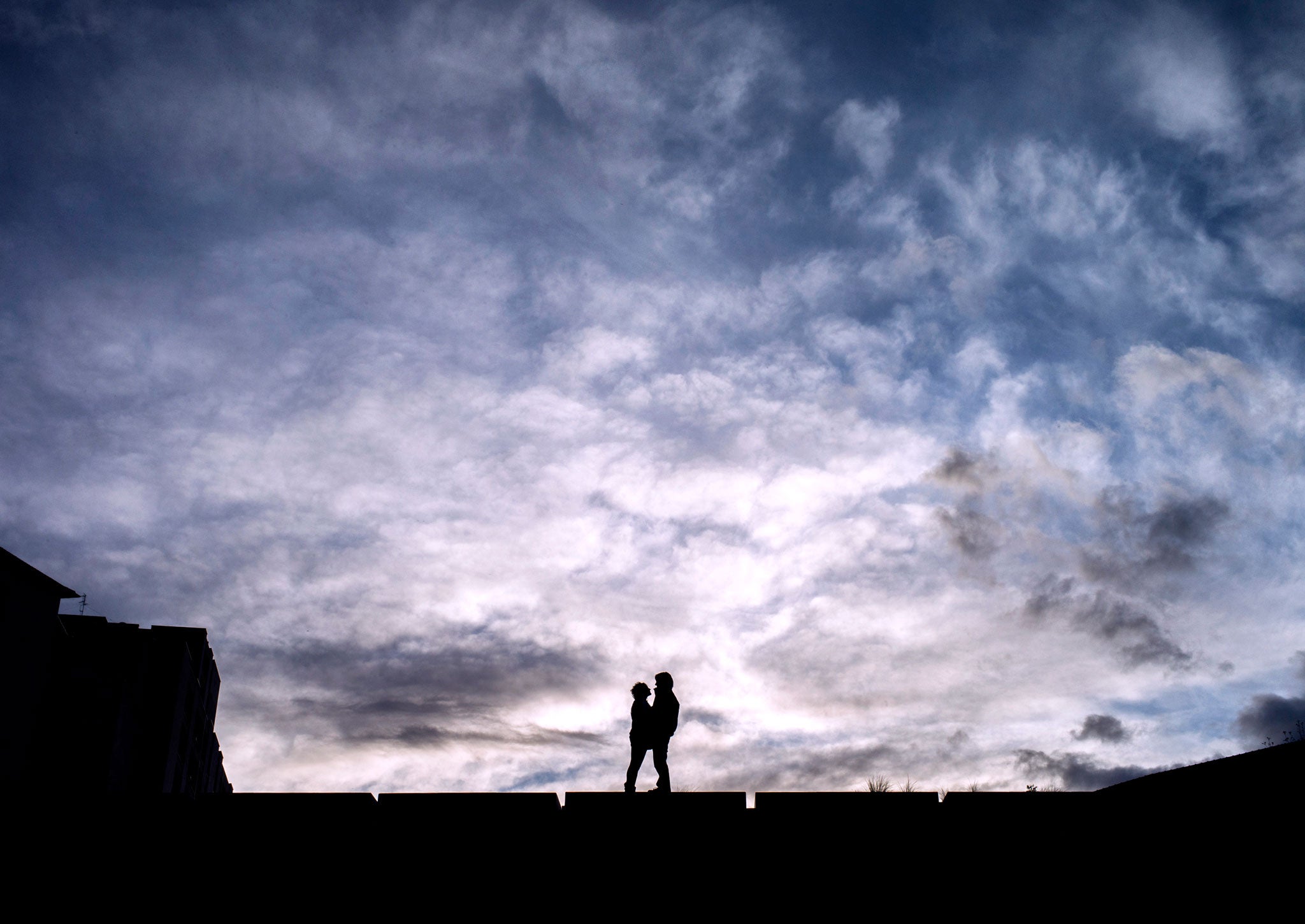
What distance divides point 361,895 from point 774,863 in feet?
10.3

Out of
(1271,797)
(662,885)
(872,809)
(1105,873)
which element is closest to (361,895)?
(662,885)

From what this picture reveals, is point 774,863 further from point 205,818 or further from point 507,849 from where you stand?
point 205,818

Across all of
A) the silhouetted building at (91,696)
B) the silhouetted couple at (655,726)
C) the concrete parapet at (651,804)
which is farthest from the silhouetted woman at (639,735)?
the silhouetted building at (91,696)

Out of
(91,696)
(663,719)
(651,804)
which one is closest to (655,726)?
(663,719)

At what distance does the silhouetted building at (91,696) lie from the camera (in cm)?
2353

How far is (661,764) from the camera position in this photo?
36.0 ft

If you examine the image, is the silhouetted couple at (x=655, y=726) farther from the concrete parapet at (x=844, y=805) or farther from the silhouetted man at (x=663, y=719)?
the concrete parapet at (x=844, y=805)

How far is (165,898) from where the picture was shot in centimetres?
596

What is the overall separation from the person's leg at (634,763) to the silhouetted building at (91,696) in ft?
65.2

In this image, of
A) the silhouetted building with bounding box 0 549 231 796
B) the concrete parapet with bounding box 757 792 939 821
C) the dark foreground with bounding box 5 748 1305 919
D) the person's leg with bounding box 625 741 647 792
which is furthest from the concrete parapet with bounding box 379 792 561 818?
the silhouetted building with bounding box 0 549 231 796

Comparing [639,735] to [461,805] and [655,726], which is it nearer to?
[655,726]

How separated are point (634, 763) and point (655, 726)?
548 millimetres

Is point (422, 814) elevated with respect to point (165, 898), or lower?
elevated

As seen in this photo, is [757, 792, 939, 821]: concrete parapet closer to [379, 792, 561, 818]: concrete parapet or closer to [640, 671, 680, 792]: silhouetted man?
[379, 792, 561, 818]: concrete parapet
